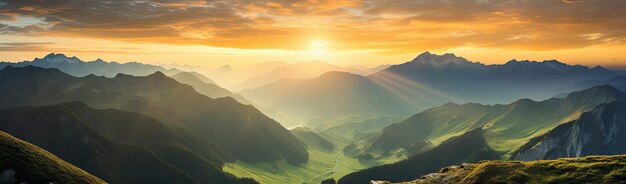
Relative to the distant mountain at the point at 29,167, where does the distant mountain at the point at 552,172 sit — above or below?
above

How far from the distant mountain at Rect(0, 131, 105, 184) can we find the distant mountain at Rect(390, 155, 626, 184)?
4484 inches

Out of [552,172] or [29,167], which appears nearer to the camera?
[552,172]

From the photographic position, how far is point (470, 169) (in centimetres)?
11450

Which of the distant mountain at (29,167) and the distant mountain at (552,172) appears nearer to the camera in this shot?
the distant mountain at (552,172)

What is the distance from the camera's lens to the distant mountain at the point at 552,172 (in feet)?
303

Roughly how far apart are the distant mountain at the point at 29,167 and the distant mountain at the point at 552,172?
113901 mm

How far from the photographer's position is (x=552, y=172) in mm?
100688

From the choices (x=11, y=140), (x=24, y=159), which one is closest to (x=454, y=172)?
(x=24, y=159)

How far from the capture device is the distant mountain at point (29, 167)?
374ft

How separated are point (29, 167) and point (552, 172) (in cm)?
14365

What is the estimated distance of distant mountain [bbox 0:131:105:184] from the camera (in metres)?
114

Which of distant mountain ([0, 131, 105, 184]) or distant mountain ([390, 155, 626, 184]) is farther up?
distant mountain ([390, 155, 626, 184])

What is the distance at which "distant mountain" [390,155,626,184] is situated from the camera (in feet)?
303

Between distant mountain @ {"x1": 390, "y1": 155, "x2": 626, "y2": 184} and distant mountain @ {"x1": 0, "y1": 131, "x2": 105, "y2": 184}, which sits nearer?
distant mountain @ {"x1": 390, "y1": 155, "x2": 626, "y2": 184}
